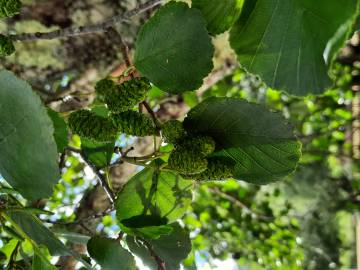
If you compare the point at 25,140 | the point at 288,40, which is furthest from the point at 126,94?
the point at 288,40

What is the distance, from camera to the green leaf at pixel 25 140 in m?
0.70

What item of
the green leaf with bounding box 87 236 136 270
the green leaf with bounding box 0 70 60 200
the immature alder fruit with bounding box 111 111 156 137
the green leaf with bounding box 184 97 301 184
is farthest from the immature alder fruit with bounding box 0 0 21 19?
the green leaf with bounding box 87 236 136 270

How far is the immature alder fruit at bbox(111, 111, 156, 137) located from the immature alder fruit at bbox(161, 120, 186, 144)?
32mm

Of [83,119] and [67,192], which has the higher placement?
[83,119]

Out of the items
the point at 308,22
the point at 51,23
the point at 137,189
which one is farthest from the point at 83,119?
the point at 51,23

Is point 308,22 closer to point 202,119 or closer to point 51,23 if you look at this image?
point 202,119

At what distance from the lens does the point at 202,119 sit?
2.83 feet

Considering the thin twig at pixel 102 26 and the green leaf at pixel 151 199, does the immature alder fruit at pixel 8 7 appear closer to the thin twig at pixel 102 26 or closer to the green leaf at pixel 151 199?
the thin twig at pixel 102 26

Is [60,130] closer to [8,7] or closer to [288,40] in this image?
[8,7]

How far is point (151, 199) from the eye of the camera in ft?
3.29

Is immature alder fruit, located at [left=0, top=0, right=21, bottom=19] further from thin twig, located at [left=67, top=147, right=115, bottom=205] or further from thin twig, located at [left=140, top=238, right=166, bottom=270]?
thin twig, located at [left=140, top=238, right=166, bottom=270]

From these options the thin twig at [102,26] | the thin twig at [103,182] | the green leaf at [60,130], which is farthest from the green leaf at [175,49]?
the thin twig at [103,182]

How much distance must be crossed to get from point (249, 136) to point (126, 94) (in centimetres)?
24

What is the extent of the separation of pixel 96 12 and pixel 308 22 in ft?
3.63
